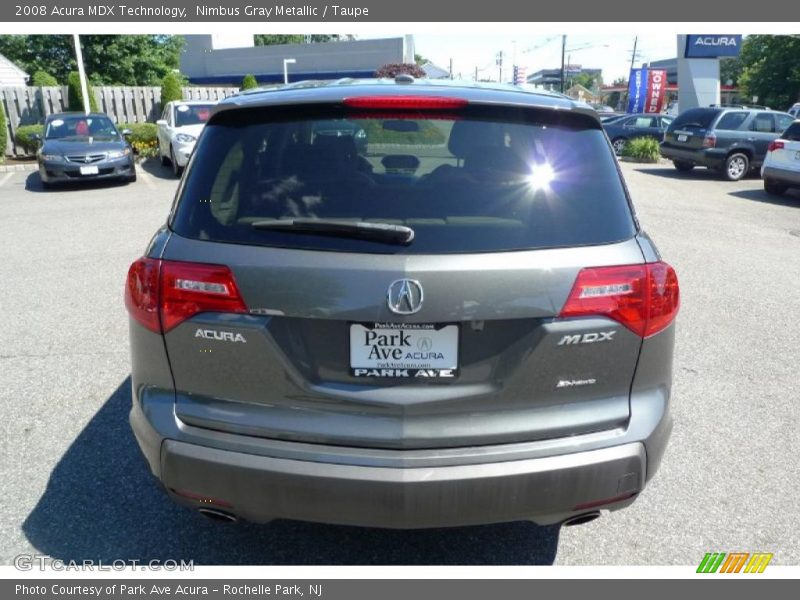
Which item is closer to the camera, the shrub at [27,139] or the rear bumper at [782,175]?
the rear bumper at [782,175]

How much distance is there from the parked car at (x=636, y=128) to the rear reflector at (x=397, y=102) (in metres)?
21.7

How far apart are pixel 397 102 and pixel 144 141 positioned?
19.7m

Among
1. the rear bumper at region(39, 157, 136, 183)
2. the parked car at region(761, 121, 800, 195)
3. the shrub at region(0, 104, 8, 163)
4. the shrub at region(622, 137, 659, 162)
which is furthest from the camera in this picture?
the shrub at region(622, 137, 659, 162)

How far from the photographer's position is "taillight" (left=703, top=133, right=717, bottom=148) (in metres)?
17.1

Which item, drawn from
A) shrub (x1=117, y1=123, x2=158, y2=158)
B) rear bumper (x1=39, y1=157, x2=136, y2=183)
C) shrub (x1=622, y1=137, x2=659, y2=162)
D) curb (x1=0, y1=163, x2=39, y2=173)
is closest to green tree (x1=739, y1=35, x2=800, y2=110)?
shrub (x1=622, y1=137, x2=659, y2=162)

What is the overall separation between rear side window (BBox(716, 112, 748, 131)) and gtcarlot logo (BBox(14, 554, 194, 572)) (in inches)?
707

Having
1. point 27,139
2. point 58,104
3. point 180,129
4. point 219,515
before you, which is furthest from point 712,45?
point 219,515

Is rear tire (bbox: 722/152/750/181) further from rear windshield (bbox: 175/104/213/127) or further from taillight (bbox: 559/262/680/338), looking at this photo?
taillight (bbox: 559/262/680/338)

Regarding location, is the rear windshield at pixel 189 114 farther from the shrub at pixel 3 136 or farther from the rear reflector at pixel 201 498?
the rear reflector at pixel 201 498

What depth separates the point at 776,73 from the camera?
55500 millimetres

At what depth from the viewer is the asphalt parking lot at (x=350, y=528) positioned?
9.69 feet

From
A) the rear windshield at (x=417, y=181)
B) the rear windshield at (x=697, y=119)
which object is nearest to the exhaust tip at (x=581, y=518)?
the rear windshield at (x=417, y=181)

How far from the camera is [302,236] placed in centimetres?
226

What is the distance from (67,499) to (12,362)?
2.13 meters
